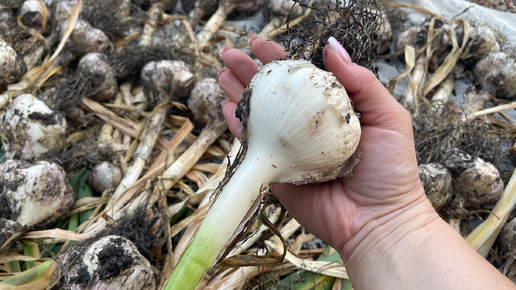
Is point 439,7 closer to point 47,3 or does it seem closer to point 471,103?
point 471,103

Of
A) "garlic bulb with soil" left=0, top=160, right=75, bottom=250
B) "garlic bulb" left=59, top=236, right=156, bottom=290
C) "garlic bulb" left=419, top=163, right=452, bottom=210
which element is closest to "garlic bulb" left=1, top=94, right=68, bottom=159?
"garlic bulb with soil" left=0, top=160, right=75, bottom=250

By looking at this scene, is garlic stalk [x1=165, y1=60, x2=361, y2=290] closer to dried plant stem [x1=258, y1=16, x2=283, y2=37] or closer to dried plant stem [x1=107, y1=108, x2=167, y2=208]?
dried plant stem [x1=107, y1=108, x2=167, y2=208]

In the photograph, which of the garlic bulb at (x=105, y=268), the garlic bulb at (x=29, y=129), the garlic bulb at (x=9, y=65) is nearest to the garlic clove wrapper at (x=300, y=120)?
the garlic bulb at (x=105, y=268)

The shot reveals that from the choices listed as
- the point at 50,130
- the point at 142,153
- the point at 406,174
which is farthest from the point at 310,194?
the point at 50,130

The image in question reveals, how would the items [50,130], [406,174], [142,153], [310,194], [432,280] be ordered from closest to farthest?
[432,280], [406,174], [310,194], [50,130], [142,153]

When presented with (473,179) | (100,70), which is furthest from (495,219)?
(100,70)

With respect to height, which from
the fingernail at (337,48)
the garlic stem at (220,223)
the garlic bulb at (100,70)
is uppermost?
the fingernail at (337,48)

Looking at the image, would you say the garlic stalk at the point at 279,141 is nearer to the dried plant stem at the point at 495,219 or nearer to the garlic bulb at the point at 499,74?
the dried plant stem at the point at 495,219

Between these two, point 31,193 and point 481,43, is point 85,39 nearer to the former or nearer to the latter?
point 31,193
